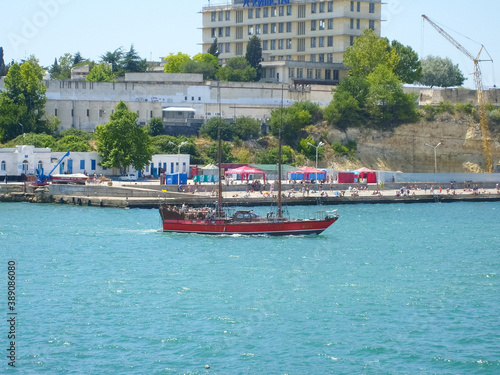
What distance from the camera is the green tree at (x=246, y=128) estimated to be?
83938 millimetres

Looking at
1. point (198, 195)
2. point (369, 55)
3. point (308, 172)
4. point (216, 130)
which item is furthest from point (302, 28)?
point (198, 195)

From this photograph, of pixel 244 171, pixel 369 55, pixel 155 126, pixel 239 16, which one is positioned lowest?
pixel 244 171

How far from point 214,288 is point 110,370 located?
35.9 ft

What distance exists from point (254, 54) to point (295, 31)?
285 inches

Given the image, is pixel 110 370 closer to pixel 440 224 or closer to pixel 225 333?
pixel 225 333

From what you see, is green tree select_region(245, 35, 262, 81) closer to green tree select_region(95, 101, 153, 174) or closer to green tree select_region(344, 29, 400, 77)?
green tree select_region(344, 29, 400, 77)

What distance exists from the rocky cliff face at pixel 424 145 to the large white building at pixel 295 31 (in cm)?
1125

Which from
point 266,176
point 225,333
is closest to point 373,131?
point 266,176

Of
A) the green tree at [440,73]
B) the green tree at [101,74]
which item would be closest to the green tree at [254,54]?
the green tree at [101,74]

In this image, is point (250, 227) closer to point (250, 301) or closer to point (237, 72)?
point (250, 301)

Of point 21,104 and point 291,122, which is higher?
point 21,104

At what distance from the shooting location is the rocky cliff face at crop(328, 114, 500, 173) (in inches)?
3450

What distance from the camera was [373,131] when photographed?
8862cm

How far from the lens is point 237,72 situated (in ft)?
302
